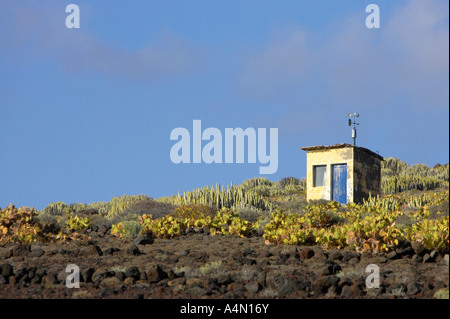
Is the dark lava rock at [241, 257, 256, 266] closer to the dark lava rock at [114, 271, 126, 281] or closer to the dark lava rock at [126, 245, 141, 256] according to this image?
the dark lava rock at [114, 271, 126, 281]

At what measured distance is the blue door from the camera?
2603 cm

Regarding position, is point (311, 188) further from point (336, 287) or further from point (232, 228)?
point (336, 287)

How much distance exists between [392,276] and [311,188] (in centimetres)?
1840

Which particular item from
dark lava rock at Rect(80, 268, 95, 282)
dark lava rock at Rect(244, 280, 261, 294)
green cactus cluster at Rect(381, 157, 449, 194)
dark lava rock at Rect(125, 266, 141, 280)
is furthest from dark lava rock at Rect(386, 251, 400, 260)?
green cactus cluster at Rect(381, 157, 449, 194)

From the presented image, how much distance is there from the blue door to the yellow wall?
185mm

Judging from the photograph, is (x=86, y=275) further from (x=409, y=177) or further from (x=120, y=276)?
(x=409, y=177)

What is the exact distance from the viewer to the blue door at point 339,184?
26031mm

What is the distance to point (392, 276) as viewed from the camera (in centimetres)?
911

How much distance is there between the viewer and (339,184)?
26.2 metres

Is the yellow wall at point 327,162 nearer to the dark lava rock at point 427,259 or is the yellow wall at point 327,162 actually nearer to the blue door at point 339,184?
the blue door at point 339,184

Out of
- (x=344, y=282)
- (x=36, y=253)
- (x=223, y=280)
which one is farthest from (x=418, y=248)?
(x=36, y=253)
